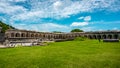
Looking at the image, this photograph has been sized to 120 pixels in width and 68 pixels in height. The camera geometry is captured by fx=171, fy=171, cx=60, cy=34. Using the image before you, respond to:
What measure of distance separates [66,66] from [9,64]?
440cm

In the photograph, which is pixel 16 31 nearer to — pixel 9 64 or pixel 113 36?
pixel 113 36

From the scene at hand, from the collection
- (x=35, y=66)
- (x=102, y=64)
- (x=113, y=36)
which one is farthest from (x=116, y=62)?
(x=113, y=36)

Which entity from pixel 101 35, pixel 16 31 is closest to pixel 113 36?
pixel 101 35

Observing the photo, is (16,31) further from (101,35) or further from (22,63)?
(22,63)

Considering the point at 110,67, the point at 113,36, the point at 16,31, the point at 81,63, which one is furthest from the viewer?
the point at 113,36

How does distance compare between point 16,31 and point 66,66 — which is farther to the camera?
point 16,31

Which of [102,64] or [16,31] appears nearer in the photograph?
[102,64]

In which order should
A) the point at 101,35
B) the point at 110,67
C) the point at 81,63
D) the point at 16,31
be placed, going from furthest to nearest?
the point at 101,35 < the point at 16,31 < the point at 81,63 < the point at 110,67

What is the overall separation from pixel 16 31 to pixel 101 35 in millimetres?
52550

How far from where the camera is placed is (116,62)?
12484 millimetres

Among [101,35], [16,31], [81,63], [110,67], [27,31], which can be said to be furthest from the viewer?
[101,35]

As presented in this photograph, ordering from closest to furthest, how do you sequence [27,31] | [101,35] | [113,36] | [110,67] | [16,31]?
1. [110,67]
2. [16,31]
3. [27,31]
4. [113,36]
5. [101,35]

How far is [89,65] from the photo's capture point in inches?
472

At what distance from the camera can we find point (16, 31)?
73.1 m
